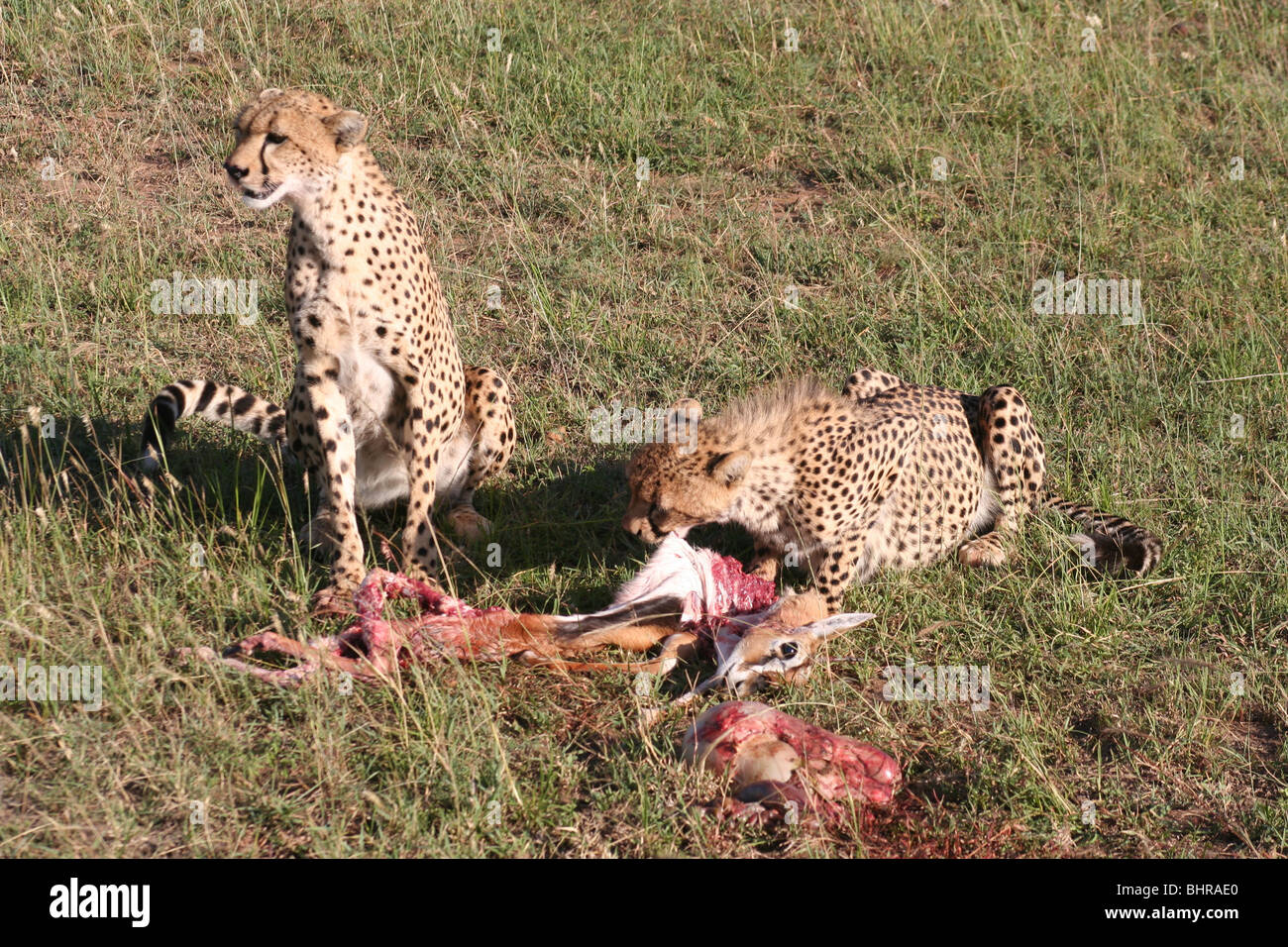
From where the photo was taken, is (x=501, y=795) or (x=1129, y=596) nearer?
(x=501, y=795)

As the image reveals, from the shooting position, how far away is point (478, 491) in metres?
5.25

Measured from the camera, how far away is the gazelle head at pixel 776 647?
402 centimetres

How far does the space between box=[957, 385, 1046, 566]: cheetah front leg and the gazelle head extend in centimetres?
93

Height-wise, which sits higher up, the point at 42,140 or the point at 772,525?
the point at 42,140

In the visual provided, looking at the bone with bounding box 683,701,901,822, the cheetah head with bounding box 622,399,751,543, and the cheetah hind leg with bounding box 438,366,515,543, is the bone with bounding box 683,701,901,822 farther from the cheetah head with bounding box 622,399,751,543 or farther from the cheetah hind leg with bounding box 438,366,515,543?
the cheetah hind leg with bounding box 438,366,515,543

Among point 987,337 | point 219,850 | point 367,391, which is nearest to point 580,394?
point 367,391

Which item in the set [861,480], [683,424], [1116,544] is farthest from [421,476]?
[1116,544]

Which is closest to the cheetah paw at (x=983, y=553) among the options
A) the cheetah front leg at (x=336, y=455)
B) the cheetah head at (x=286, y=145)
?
the cheetah front leg at (x=336, y=455)

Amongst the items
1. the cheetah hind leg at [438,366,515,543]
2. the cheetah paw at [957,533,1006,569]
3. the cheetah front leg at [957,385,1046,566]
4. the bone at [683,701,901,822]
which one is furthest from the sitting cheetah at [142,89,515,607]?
the cheetah front leg at [957,385,1046,566]

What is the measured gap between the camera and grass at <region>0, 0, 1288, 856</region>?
11.8ft

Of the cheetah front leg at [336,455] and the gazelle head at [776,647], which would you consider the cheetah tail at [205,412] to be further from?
the gazelle head at [776,647]

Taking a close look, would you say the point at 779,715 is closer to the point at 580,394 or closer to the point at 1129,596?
the point at 1129,596

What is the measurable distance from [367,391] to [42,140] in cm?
359

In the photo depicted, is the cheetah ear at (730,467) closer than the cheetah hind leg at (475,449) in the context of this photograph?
Yes
